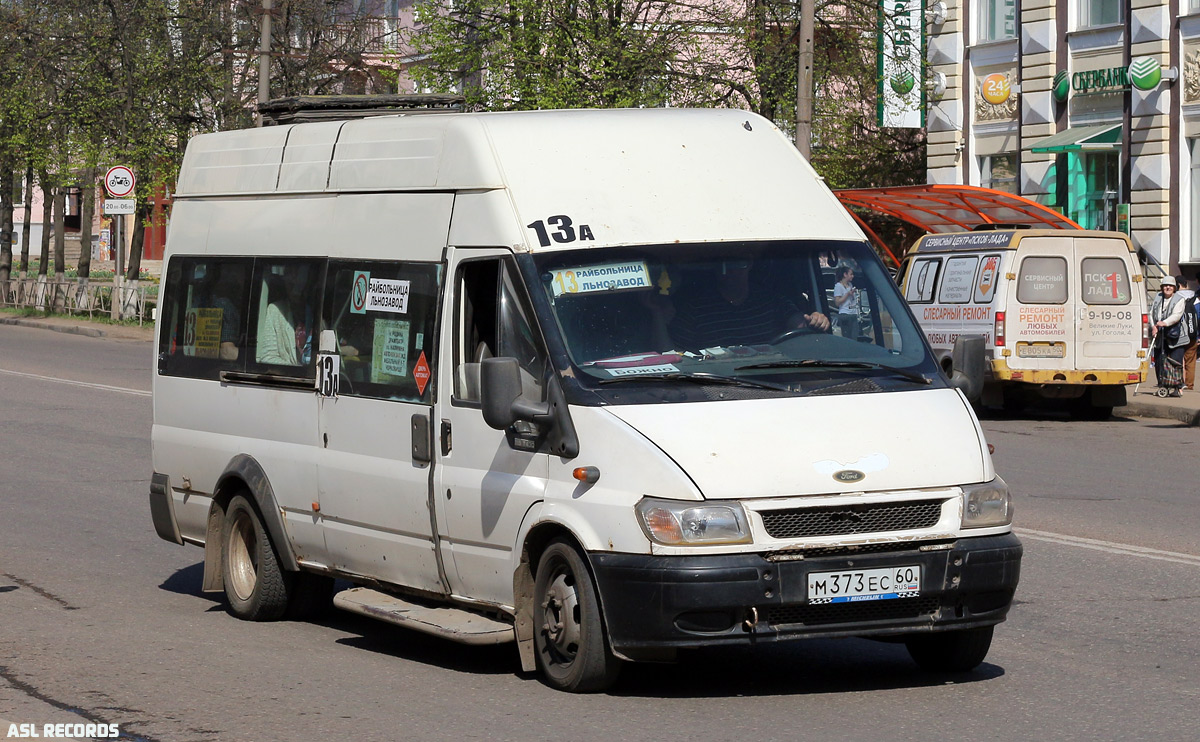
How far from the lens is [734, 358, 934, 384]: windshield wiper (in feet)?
23.1

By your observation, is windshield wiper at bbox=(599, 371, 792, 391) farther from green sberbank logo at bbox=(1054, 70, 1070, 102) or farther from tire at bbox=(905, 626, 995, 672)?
green sberbank logo at bbox=(1054, 70, 1070, 102)

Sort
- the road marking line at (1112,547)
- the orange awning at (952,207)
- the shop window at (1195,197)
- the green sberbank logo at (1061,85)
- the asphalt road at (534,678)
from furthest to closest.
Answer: the green sberbank logo at (1061,85)
the shop window at (1195,197)
the orange awning at (952,207)
the road marking line at (1112,547)
the asphalt road at (534,678)

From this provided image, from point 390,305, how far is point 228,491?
1841 mm

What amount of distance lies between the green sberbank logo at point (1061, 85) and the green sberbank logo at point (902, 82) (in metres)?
3.09

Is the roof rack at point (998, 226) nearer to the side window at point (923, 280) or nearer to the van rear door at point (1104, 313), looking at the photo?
the side window at point (923, 280)

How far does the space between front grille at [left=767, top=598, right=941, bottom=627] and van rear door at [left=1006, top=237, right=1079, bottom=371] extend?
16.4m

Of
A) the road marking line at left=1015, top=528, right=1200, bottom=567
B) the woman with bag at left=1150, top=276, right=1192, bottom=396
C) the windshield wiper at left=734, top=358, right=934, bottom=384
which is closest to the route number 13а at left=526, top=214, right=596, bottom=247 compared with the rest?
the windshield wiper at left=734, top=358, right=934, bottom=384

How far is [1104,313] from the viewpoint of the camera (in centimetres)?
2272

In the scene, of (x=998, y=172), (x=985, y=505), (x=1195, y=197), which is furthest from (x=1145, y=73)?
(x=985, y=505)

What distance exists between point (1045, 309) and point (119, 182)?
69.1 ft

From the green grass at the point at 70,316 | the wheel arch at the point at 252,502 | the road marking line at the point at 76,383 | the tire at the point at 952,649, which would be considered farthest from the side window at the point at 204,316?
the green grass at the point at 70,316

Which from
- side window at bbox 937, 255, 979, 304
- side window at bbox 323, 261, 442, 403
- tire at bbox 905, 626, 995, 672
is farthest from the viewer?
side window at bbox 937, 255, 979, 304

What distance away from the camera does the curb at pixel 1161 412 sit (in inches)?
894

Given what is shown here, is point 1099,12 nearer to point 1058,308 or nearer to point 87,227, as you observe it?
point 1058,308
